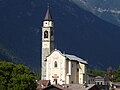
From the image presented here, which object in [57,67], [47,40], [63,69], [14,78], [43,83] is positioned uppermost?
[47,40]

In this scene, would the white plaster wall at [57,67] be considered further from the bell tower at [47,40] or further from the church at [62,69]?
the bell tower at [47,40]

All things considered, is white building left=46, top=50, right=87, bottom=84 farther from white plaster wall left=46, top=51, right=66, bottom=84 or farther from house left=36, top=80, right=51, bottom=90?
house left=36, top=80, right=51, bottom=90

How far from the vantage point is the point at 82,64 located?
12444 cm

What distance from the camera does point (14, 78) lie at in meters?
81.4

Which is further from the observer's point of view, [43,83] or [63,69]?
[63,69]

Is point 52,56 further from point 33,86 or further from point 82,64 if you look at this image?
point 33,86

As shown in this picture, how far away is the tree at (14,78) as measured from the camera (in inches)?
3162

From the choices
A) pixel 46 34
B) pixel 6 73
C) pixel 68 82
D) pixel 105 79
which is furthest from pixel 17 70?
pixel 105 79

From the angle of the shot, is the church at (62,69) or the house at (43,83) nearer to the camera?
the house at (43,83)

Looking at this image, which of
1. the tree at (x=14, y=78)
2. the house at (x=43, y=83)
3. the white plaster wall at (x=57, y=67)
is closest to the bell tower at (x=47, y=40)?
the white plaster wall at (x=57, y=67)

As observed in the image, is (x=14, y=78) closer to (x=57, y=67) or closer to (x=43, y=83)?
(x=43, y=83)

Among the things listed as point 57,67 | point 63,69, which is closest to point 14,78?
point 63,69

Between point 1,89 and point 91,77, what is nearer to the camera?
point 1,89

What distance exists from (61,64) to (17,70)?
3863 cm
